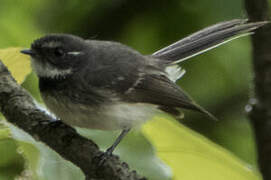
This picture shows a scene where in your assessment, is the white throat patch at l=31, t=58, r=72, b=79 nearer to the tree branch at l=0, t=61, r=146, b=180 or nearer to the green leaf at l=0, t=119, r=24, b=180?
the tree branch at l=0, t=61, r=146, b=180

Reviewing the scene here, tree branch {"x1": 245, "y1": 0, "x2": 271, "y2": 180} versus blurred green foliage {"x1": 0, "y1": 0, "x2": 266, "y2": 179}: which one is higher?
blurred green foliage {"x1": 0, "y1": 0, "x2": 266, "y2": 179}

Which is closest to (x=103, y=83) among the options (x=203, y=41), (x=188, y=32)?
(x=203, y=41)

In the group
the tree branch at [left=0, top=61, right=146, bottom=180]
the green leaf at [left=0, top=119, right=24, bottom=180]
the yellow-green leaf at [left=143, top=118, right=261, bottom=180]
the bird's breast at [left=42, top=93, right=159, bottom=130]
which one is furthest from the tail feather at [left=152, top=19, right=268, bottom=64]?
the green leaf at [left=0, top=119, right=24, bottom=180]

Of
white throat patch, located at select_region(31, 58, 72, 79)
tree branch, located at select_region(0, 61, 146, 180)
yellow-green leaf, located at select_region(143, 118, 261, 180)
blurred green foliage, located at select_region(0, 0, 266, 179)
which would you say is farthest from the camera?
blurred green foliage, located at select_region(0, 0, 266, 179)

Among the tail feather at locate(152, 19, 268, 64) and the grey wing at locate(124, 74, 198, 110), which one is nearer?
the grey wing at locate(124, 74, 198, 110)

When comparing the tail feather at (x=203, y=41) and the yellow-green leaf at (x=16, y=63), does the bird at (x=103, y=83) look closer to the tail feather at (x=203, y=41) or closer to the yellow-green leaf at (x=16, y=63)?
Answer: the tail feather at (x=203, y=41)

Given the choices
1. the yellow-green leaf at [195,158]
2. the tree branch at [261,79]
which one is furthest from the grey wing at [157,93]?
the yellow-green leaf at [195,158]
